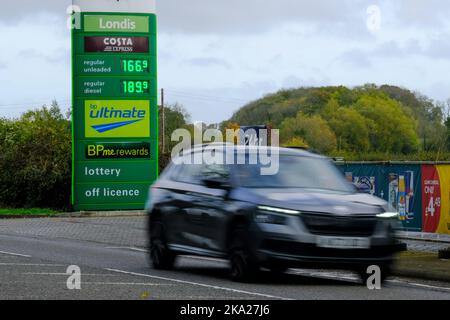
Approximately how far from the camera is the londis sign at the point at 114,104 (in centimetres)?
3759

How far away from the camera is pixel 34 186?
43688 millimetres

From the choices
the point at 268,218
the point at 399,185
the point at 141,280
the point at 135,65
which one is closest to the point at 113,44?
the point at 135,65

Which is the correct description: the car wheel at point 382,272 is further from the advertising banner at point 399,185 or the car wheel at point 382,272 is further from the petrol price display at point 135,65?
the petrol price display at point 135,65

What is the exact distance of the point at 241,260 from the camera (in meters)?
14.3

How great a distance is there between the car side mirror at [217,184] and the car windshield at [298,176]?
199mm

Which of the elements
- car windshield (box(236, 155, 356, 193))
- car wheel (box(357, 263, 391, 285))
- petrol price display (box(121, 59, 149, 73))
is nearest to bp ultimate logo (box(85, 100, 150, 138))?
petrol price display (box(121, 59, 149, 73))

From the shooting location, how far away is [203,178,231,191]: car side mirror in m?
14.9

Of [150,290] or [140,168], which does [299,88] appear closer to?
[140,168]

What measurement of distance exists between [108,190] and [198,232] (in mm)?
22819

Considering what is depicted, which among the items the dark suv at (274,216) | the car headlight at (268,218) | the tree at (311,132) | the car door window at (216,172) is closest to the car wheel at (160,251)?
the dark suv at (274,216)

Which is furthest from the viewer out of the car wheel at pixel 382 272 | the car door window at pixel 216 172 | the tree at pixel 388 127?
the tree at pixel 388 127

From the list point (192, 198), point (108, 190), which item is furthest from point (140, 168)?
point (192, 198)

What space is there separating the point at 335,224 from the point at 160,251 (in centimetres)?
381

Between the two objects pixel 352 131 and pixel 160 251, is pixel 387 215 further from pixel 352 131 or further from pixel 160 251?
pixel 352 131
